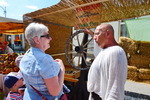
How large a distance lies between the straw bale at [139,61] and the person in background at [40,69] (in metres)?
5.06

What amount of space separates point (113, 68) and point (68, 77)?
1.74 m

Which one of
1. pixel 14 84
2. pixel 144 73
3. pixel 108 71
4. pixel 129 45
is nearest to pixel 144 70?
pixel 144 73

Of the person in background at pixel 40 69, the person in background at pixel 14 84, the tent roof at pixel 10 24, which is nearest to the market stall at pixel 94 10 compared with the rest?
the person in background at pixel 14 84

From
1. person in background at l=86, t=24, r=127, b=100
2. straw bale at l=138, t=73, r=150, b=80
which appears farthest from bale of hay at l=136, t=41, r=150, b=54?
person in background at l=86, t=24, r=127, b=100

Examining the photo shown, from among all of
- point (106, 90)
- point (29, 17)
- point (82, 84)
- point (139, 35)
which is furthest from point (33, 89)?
point (139, 35)

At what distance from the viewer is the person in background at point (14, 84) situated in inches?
59.9

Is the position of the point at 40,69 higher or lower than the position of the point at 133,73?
higher

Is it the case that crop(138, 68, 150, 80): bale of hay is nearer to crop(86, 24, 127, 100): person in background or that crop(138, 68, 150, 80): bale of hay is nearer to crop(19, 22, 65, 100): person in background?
crop(86, 24, 127, 100): person in background

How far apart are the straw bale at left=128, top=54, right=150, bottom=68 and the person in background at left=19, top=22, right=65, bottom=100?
5061 mm

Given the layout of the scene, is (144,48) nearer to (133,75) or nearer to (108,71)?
(133,75)

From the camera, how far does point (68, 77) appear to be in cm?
253

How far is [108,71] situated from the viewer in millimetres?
966

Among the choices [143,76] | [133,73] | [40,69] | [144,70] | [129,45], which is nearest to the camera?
[40,69]

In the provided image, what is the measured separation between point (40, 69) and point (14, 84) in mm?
933
